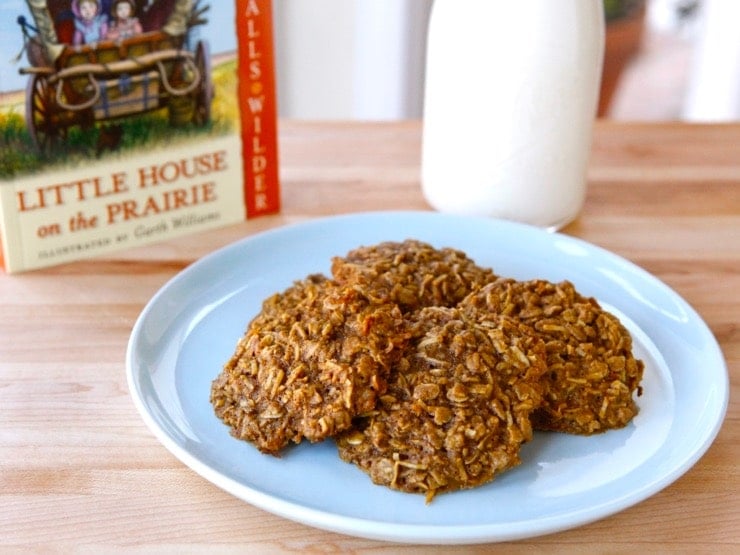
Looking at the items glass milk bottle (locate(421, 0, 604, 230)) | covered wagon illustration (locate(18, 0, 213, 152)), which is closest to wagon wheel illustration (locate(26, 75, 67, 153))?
covered wagon illustration (locate(18, 0, 213, 152))

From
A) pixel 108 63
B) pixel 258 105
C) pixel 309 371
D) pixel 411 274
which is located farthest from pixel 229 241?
pixel 309 371

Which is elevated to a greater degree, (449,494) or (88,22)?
(88,22)

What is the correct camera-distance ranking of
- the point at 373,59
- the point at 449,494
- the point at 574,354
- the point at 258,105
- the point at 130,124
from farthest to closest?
the point at 373,59, the point at 258,105, the point at 130,124, the point at 574,354, the point at 449,494

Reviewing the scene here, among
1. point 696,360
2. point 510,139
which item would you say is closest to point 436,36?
point 510,139

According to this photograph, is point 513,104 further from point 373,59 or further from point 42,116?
point 373,59

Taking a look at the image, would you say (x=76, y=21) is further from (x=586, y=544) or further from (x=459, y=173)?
(x=586, y=544)

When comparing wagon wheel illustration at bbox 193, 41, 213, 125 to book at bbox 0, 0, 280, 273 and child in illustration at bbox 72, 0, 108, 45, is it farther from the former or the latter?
child in illustration at bbox 72, 0, 108, 45
